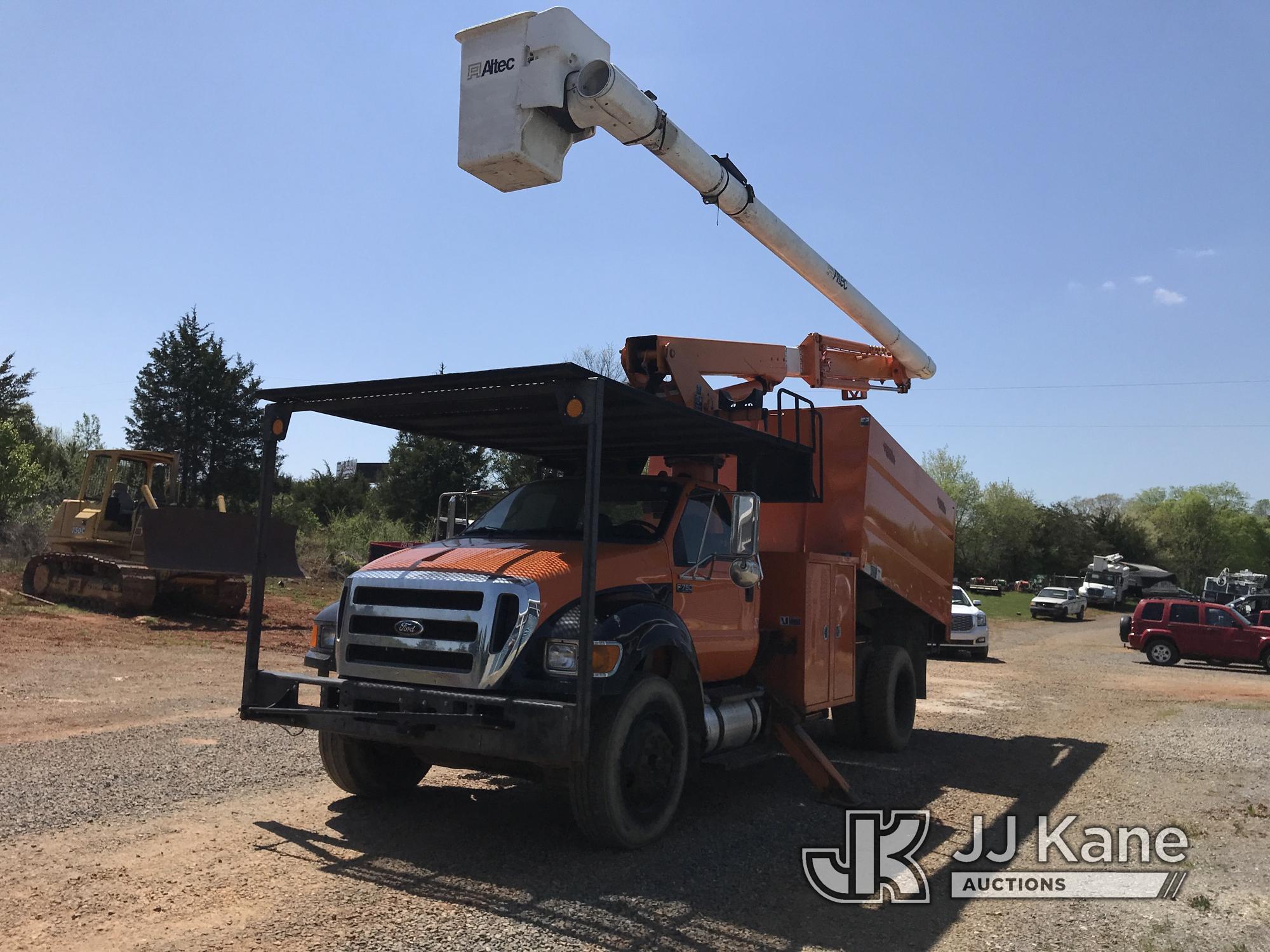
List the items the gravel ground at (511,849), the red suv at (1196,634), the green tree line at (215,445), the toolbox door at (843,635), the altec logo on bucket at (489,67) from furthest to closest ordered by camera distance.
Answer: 1. the green tree line at (215,445)
2. the red suv at (1196,634)
3. the toolbox door at (843,635)
4. the altec logo on bucket at (489,67)
5. the gravel ground at (511,849)

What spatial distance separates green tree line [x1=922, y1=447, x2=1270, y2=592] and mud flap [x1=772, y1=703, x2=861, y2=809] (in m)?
55.7

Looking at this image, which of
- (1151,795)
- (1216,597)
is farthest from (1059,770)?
(1216,597)

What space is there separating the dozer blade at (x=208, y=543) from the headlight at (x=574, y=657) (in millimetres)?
13475

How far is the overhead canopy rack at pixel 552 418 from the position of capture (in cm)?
560

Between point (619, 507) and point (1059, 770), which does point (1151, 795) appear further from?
point (619, 507)

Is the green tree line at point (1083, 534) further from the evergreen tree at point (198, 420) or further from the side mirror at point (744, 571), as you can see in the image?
the side mirror at point (744, 571)

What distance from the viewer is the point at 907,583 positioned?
1035 centimetres

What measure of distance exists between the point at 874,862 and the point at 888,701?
380cm

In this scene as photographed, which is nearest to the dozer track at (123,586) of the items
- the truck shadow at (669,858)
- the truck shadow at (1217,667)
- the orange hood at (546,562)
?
the truck shadow at (669,858)

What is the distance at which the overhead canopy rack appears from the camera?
5602mm

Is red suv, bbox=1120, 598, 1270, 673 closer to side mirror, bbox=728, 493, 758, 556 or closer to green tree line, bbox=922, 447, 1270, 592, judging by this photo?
side mirror, bbox=728, 493, 758, 556

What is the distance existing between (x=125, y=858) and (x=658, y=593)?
334cm

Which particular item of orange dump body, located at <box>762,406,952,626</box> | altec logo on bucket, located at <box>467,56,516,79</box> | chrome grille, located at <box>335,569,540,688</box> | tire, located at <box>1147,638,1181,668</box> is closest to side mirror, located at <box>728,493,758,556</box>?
chrome grille, located at <box>335,569,540,688</box>

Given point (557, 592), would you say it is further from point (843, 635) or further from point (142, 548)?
point (142, 548)
